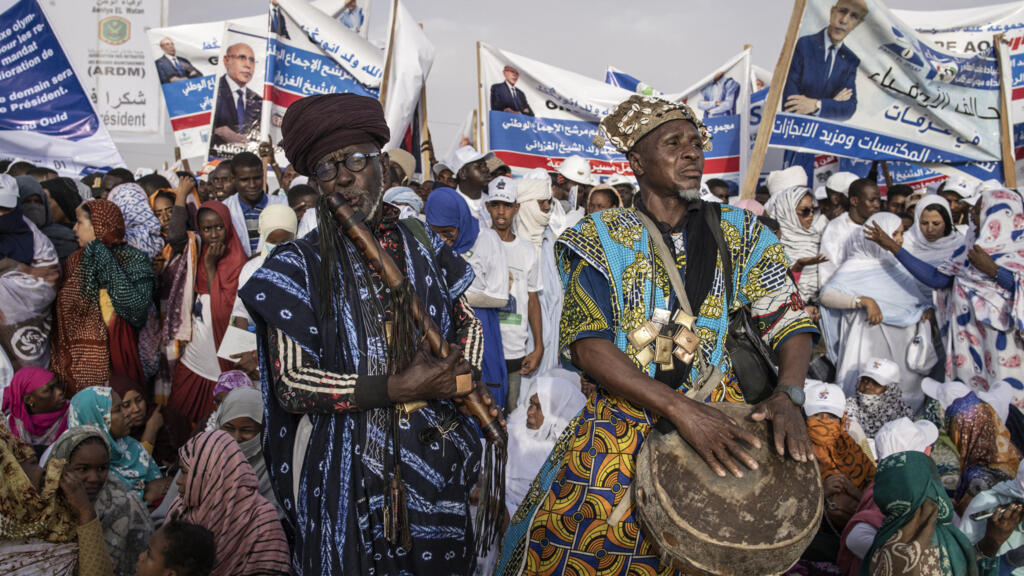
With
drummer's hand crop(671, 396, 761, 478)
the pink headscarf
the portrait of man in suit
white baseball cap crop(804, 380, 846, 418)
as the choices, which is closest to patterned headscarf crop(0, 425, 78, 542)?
the pink headscarf

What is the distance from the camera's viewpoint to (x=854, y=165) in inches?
438

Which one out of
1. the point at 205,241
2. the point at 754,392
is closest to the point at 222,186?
the point at 205,241

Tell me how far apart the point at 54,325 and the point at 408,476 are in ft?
14.5

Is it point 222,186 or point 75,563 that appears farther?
point 222,186

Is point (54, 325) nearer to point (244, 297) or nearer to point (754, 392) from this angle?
point (244, 297)

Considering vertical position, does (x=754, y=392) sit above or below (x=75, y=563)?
above

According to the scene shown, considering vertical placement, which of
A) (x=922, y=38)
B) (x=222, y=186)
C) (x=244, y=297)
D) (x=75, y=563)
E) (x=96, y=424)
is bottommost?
(x=75, y=563)

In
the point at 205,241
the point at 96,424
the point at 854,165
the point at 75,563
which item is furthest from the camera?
the point at 854,165

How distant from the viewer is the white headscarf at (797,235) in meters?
8.20

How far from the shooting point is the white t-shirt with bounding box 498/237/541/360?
6.41m

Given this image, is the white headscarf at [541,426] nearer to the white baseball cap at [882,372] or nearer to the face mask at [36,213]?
the white baseball cap at [882,372]

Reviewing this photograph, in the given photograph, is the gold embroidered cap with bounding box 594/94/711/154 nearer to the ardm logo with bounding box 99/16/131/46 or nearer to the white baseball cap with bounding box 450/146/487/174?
the white baseball cap with bounding box 450/146/487/174

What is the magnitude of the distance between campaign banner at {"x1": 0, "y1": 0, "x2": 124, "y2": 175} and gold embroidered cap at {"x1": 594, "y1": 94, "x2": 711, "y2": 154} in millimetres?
7726

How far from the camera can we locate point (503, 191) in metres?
6.68
